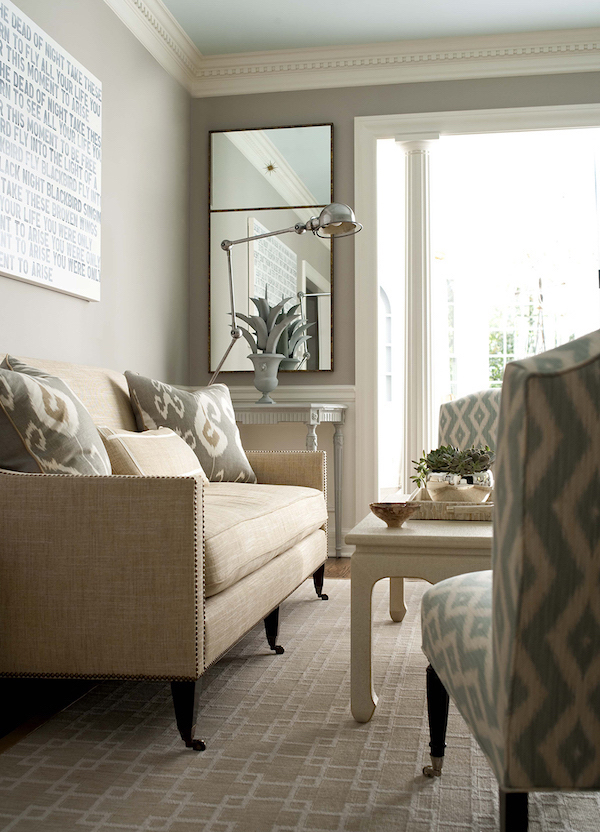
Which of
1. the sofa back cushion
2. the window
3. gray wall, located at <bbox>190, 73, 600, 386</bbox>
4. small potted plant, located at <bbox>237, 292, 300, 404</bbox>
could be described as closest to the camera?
the sofa back cushion

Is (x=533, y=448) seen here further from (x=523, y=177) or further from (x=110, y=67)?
(x=523, y=177)

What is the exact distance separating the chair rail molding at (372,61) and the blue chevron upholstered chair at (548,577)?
3587 millimetres

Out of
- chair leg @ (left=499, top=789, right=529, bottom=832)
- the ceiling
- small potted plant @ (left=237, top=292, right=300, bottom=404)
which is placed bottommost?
chair leg @ (left=499, top=789, right=529, bottom=832)

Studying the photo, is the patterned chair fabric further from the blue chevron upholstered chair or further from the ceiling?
the blue chevron upholstered chair

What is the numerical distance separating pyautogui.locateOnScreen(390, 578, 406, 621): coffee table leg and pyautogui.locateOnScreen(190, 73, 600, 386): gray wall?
5.83 ft

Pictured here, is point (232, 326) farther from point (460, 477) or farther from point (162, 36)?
point (460, 477)

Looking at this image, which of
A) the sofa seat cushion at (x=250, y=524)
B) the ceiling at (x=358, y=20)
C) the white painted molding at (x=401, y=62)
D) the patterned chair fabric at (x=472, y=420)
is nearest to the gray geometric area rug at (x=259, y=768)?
the sofa seat cushion at (x=250, y=524)

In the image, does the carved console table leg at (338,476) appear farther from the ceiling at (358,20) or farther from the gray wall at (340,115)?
the ceiling at (358,20)

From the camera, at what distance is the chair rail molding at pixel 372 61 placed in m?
3.97

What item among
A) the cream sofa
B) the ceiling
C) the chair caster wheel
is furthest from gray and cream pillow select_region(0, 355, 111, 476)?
the ceiling

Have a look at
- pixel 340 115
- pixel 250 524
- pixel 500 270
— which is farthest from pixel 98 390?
pixel 500 270

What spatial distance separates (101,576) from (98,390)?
118 cm

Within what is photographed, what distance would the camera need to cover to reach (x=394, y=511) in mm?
1753

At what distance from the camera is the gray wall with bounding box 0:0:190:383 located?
110 inches
